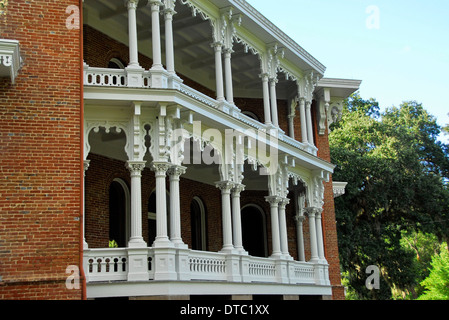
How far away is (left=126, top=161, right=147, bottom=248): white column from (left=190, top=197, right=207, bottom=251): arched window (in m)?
7.80

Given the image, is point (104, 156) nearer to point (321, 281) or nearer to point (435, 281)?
point (321, 281)

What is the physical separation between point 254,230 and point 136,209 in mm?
11644

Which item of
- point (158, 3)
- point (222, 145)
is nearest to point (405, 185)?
point (222, 145)

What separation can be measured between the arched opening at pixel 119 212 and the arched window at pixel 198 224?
4.18 meters

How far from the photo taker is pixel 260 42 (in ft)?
69.0

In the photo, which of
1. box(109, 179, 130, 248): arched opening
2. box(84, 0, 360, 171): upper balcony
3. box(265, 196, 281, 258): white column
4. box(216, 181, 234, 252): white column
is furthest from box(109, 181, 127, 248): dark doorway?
box(265, 196, 281, 258): white column

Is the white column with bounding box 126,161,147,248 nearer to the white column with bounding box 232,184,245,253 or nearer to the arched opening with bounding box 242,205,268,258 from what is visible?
the white column with bounding box 232,184,245,253

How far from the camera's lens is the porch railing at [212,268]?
1447 cm

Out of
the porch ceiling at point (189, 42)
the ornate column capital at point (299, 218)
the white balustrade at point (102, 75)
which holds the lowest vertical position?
the ornate column capital at point (299, 218)

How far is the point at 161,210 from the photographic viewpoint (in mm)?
15234

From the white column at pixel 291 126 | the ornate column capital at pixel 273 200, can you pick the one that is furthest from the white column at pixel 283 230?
the white column at pixel 291 126

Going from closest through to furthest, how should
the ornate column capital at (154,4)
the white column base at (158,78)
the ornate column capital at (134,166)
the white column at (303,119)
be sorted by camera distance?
the ornate column capital at (134,166) → the white column base at (158,78) → the ornate column capital at (154,4) → the white column at (303,119)

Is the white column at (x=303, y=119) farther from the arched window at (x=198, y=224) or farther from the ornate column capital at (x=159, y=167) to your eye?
the ornate column capital at (x=159, y=167)

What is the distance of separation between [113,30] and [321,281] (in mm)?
11085
